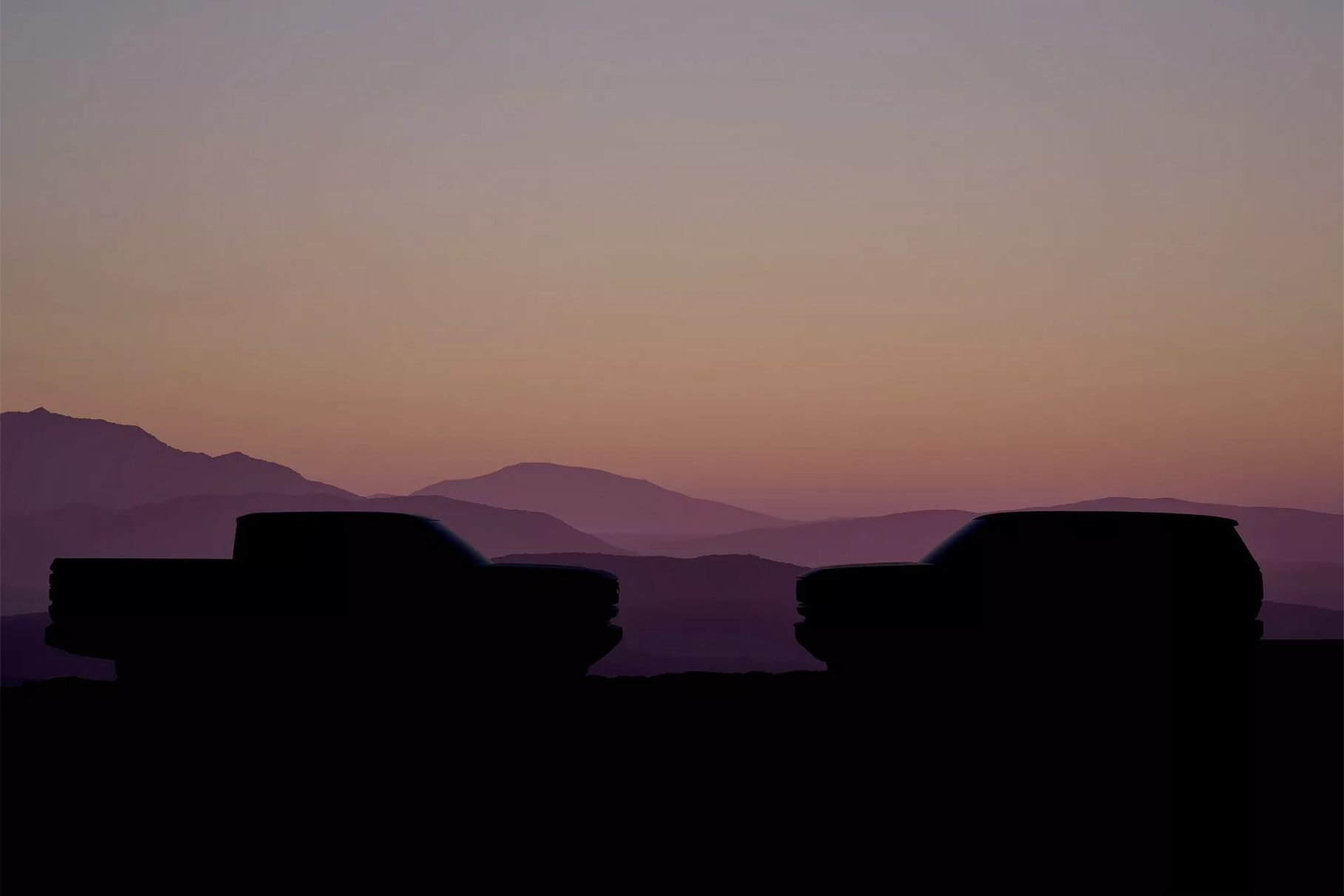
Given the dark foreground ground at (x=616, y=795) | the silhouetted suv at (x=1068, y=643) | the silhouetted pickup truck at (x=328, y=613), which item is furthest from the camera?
the silhouetted pickup truck at (x=328, y=613)

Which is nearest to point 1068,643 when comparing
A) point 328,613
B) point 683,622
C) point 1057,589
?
point 1057,589

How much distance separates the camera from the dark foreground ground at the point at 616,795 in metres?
6.10

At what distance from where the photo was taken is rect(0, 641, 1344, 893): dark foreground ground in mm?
6098

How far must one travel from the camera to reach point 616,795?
24.3ft

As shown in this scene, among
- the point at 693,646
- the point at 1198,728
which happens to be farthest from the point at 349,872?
the point at 693,646

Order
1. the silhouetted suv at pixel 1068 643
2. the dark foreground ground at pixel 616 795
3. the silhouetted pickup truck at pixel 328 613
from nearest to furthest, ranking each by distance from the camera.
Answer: the dark foreground ground at pixel 616 795 → the silhouetted suv at pixel 1068 643 → the silhouetted pickup truck at pixel 328 613

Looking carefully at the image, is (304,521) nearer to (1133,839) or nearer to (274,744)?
(274,744)

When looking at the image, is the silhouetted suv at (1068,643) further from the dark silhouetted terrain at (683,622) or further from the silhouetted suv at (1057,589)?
the dark silhouetted terrain at (683,622)

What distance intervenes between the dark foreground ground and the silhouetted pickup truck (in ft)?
0.87

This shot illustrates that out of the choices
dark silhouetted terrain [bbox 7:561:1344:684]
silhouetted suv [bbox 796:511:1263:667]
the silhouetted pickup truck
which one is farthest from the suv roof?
dark silhouetted terrain [bbox 7:561:1344:684]

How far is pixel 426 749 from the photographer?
8.79 metres

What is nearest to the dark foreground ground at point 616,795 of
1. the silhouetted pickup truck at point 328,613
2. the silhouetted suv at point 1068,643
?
the silhouetted suv at point 1068,643

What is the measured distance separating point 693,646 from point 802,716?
7069cm

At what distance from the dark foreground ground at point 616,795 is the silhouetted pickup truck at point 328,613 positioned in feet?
0.87
